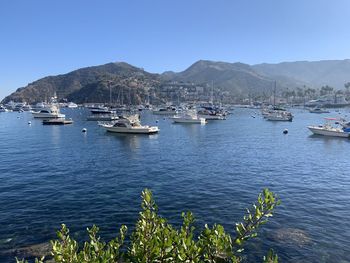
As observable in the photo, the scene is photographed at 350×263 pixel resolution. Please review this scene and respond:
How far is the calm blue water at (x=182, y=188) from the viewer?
72.1ft

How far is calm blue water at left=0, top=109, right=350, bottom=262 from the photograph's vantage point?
22.0 meters

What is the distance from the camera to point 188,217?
7.76m

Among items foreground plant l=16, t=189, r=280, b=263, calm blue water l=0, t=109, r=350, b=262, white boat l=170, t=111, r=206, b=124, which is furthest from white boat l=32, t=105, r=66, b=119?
foreground plant l=16, t=189, r=280, b=263

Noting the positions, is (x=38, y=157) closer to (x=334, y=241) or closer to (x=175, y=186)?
(x=175, y=186)

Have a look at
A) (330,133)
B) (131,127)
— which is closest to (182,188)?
(131,127)

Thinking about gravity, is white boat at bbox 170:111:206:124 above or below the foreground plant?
below

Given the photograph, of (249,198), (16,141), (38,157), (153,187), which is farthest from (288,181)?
(16,141)

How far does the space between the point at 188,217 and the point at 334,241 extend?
58.7ft

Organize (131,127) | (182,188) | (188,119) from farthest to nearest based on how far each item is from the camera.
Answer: (188,119)
(131,127)
(182,188)

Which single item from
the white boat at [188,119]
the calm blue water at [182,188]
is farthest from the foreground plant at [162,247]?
the white boat at [188,119]

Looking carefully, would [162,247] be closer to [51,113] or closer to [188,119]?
[188,119]

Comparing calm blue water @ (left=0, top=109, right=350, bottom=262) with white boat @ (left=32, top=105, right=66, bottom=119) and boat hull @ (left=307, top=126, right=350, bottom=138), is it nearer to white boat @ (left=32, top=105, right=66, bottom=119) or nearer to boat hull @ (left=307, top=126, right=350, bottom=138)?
boat hull @ (left=307, top=126, right=350, bottom=138)

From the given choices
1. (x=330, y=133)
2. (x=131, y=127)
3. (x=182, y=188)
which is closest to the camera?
(x=182, y=188)

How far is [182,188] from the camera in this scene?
108 feet
